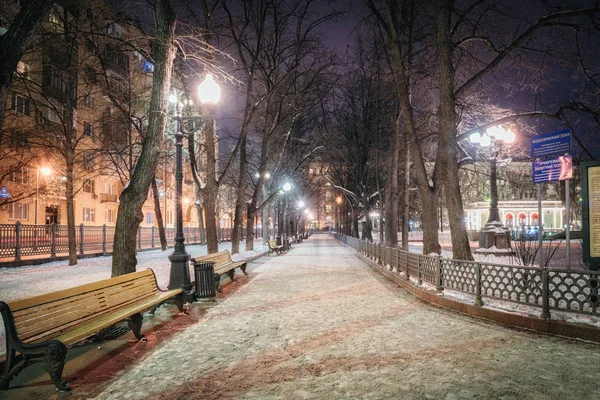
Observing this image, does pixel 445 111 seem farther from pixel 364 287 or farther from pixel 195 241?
pixel 195 241

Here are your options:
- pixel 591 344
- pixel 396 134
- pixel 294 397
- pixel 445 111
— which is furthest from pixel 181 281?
pixel 396 134

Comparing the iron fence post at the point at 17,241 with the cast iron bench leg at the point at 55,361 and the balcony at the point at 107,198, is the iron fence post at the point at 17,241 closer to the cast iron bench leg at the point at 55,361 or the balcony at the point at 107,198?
the cast iron bench leg at the point at 55,361

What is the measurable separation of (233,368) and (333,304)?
459 centimetres

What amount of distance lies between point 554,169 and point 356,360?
781 cm

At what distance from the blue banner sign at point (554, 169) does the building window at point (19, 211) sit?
3639cm

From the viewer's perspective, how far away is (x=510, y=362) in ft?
17.1

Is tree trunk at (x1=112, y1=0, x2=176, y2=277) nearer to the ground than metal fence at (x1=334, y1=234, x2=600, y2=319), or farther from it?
farther from it

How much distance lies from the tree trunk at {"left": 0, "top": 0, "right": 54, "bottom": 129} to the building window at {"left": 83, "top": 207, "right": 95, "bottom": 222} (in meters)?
43.3

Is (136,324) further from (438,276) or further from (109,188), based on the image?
(109,188)

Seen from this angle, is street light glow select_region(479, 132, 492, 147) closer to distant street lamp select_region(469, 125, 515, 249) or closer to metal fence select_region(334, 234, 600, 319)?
distant street lamp select_region(469, 125, 515, 249)

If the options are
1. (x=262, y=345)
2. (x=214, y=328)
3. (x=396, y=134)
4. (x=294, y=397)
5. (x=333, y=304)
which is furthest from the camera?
(x=396, y=134)

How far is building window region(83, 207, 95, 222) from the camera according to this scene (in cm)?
4439

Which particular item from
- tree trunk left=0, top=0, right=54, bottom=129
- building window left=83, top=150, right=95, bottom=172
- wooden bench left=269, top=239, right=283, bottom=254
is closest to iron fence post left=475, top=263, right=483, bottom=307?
tree trunk left=0, top=0, right=54, bottom=129

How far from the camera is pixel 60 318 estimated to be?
503cm
